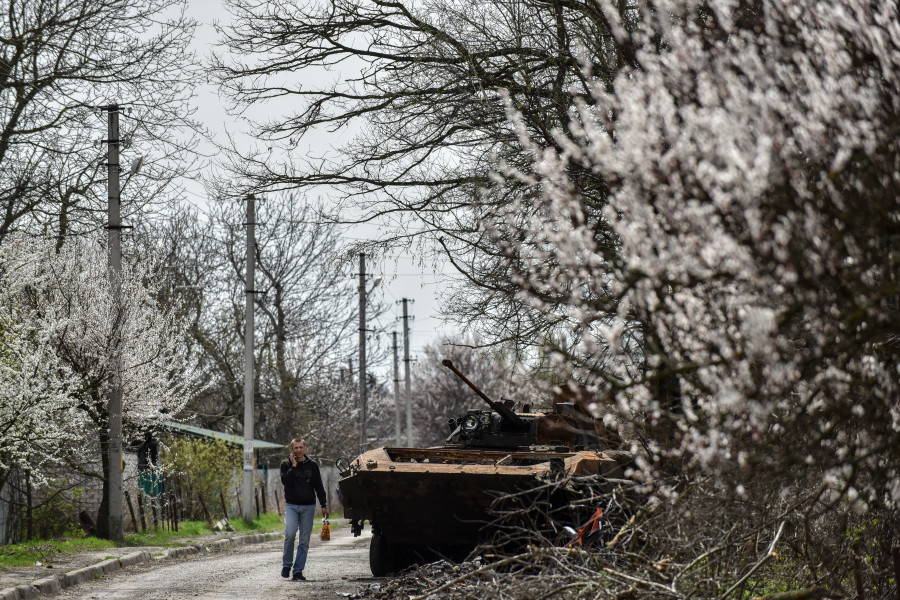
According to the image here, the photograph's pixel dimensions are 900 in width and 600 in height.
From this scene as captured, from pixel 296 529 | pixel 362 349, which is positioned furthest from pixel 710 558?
pixel 362 349

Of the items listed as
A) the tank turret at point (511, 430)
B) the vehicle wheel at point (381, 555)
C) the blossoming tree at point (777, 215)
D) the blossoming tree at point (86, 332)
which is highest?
the blossoming tree at point (86, 332)

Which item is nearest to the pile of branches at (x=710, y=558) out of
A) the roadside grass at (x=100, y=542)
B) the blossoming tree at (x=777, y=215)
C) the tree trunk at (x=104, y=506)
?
the blossoming tree at (x=777, y=215)

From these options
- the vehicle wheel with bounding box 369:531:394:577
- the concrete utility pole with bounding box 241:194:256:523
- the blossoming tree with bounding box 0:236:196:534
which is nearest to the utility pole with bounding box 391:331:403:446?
the concrete utility pole with bounding box 241:194:256:523

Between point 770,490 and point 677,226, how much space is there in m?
2.56

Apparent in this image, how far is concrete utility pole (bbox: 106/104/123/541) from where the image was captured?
17.7 m

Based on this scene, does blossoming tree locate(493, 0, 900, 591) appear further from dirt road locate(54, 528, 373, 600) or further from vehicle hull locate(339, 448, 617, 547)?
dirt road locate(54, 528, 373, 600)

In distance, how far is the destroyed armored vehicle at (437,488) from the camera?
10367 mm

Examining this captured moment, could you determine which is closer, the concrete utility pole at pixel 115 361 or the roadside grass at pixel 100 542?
the roadside grass at pixel 100 542

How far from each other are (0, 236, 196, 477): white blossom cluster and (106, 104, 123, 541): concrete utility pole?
0.19 m

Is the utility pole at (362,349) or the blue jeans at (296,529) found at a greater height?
the utility pole at (362,349)

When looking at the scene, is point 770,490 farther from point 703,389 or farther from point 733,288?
point 733,288

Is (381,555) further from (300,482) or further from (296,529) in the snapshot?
(300,482)

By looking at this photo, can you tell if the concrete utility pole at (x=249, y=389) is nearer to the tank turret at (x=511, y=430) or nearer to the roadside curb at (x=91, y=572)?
the roadside curb at (x=91, y=572)

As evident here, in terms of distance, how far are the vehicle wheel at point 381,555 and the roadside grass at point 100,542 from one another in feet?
15.0
